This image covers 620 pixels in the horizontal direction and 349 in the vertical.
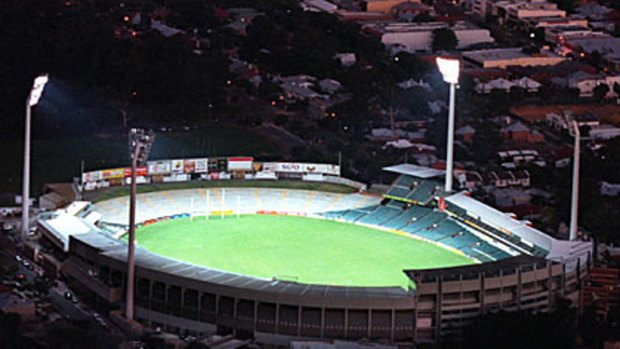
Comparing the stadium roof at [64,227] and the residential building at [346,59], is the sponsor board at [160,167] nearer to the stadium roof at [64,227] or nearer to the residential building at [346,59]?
the stadium roof at [64,227]

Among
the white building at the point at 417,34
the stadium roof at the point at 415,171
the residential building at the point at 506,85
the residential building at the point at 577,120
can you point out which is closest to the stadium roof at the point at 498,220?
the stadium roof at the point at 415,171

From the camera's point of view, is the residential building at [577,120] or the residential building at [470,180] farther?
the residential building at [577,120]

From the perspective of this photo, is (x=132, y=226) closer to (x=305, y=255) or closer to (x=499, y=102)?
(x=305, y=255)

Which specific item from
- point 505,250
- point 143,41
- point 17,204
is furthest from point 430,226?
point 143,41

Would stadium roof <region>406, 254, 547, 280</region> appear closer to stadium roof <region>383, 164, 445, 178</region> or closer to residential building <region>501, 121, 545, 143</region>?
stadium roof <region>383, 164, 445, 178</region>

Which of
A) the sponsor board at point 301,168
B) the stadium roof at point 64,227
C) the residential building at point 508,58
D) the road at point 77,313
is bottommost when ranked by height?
the road at point 77,313

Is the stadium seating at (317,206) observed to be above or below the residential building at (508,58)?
below

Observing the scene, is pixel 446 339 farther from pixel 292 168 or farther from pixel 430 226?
pixel 292 168

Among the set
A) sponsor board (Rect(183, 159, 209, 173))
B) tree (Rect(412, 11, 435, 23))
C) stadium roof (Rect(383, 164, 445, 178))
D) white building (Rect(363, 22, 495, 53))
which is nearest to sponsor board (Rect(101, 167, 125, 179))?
sponsor board (Rect(183, 159, 209, 173))
